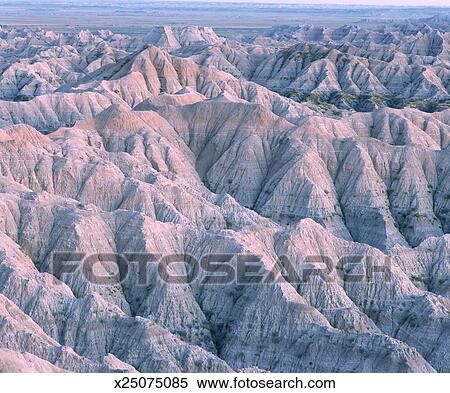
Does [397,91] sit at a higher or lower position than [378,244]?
lower

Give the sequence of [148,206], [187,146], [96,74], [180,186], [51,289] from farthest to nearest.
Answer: [96,74]
[187,146]
[180,186]
[148,206]
[51,289]

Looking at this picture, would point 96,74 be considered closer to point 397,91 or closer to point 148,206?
point 397,91

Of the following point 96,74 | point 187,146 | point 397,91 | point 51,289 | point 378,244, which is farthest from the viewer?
point 397,91

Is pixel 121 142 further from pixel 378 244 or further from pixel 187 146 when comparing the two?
pixel 378 244
